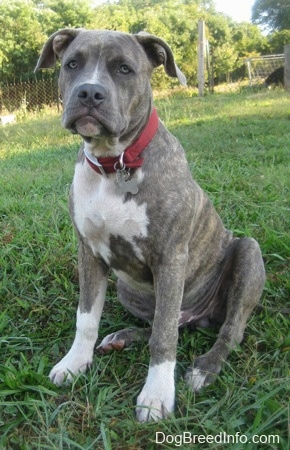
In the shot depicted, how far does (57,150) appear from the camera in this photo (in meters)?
6.65

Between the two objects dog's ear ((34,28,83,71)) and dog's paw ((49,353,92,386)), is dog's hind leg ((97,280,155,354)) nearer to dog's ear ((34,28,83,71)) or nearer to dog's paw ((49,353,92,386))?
dog's paw ((49,353,92,386))

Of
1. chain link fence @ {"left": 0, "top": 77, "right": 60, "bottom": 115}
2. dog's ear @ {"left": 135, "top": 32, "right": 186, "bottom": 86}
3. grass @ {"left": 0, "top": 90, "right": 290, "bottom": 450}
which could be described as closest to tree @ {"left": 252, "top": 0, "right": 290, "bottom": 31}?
chain link fence @ {"left": 0, "top": 77, "right": 60, "bottom": 115}

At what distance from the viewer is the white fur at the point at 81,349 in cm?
218

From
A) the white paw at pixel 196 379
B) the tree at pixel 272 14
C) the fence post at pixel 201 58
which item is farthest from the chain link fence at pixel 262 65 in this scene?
the white paw at pixel 196 379

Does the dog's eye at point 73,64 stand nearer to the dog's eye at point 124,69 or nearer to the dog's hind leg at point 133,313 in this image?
the dog's eye at point 124,69

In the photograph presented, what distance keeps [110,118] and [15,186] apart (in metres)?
2.95

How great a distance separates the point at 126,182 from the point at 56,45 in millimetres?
777

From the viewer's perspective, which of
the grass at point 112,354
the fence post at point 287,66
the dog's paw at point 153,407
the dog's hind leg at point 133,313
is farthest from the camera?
the fence post at point 287,66

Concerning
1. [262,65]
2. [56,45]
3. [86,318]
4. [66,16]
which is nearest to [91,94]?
[56,45]

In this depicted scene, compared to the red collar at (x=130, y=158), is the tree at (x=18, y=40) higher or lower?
higher

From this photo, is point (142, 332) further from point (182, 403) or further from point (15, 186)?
point (15, 186)

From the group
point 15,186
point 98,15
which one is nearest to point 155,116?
point 15,186

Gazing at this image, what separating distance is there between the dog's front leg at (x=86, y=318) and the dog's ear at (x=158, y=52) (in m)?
0.94

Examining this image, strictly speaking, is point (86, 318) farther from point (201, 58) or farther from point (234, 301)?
point (201, 58)
